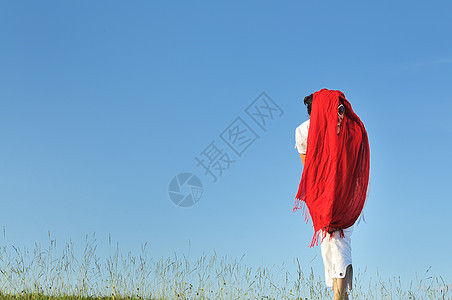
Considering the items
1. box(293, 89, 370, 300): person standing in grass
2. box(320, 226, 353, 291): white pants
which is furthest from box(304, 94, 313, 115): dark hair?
box(320, 226, 353, 291): white pants

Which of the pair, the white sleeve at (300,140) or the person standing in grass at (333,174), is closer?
the person standing in grass at (333,174)

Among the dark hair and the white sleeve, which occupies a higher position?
the dark hair

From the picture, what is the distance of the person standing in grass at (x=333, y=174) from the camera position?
5148 mm

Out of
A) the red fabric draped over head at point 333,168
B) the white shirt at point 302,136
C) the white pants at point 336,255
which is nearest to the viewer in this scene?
the white pants at point 336,255

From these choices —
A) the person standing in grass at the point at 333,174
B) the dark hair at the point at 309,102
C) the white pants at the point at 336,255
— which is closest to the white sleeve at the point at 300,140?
the person standing in grass at the point at 333,174

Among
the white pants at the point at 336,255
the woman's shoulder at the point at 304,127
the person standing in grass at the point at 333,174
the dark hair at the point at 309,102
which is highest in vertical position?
the dark hair at the point at 309,102

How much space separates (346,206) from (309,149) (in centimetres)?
76

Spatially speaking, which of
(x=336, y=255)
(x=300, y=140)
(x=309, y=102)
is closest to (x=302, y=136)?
(x=300, y=140)

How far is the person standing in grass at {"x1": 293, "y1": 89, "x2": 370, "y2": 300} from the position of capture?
A: 5148 mm

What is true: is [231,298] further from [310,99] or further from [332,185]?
[310,99]

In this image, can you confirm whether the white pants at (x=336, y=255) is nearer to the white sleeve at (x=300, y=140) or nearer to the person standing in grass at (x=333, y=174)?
the person standing in grass at (x=333, y=174)

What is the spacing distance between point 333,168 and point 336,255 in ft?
3.14

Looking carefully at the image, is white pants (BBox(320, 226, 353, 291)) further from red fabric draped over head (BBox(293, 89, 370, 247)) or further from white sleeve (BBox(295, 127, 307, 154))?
white sleeve (BBox(295, 127, 307, 154))

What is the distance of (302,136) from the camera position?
18.0 ft
